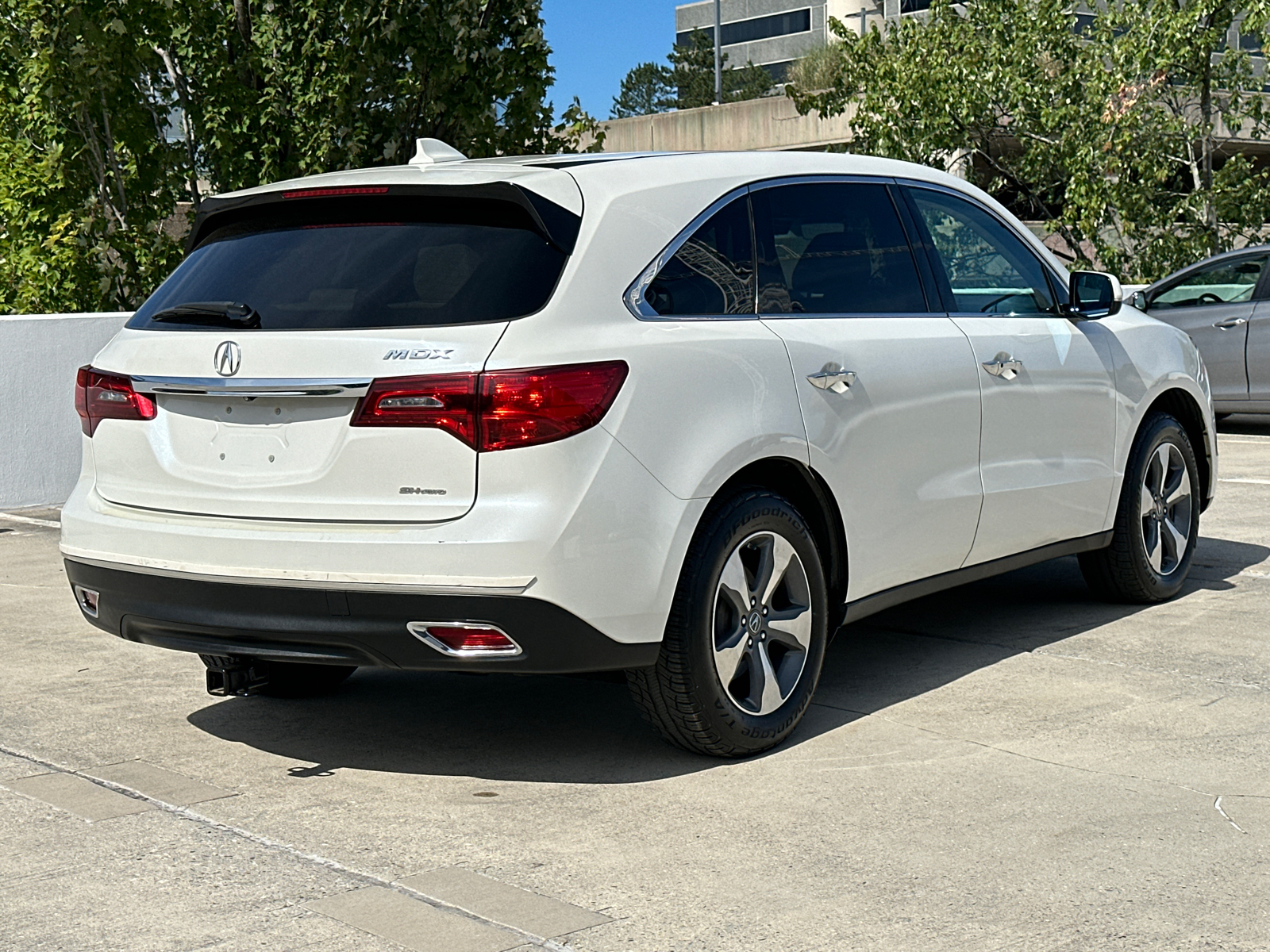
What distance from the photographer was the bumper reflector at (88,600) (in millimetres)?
4938

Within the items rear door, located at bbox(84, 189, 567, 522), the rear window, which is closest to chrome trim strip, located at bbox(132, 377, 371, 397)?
rear door, located at bbox(84, 189, 567, 522)

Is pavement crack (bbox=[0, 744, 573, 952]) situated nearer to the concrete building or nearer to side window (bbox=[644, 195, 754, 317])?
side window (bbox=[644, 195, 754, 317])

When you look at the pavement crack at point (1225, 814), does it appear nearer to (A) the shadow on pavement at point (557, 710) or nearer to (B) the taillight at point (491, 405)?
(A) the shadow on pavement at point (557, 710)

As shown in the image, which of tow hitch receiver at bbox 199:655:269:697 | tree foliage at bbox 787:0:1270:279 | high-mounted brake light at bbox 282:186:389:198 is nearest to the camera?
high-mounted brake light at bbox 282:186:389:198

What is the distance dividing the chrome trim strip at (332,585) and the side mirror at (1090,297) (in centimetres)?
316

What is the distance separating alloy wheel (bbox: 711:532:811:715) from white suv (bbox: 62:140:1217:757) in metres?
0.01

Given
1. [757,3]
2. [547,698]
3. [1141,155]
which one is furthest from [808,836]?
[757,3]

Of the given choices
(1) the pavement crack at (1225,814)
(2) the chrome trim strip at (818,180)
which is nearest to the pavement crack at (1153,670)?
(1) the pavement crack at (1225,814)

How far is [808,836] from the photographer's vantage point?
4.23 metres

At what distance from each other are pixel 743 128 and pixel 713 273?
97.4ft

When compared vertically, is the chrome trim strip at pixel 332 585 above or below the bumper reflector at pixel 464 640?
above

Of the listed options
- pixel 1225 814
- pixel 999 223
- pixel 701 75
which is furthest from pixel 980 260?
pixel 701 75

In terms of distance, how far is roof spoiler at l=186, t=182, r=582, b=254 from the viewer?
180 inches

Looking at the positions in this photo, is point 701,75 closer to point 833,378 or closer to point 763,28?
point 763,28
